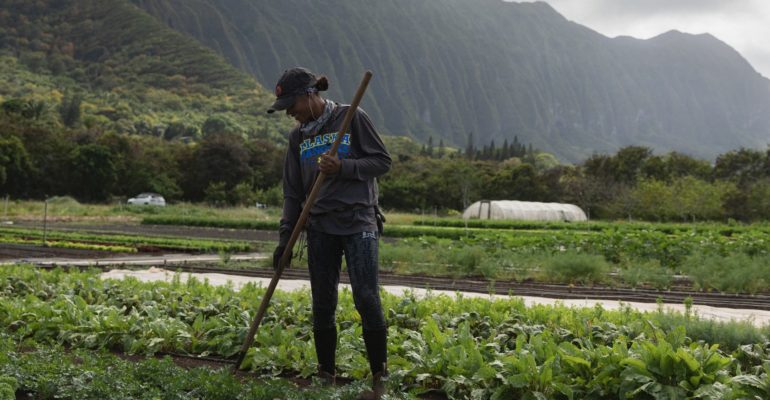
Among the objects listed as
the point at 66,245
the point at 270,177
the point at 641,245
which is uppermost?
the point at 270,177

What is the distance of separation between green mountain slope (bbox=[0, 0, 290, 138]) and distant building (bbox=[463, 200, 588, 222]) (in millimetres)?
58404

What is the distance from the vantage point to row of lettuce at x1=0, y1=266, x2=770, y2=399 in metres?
3.53

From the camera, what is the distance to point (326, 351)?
4090 mm

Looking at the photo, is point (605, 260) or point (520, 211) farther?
point (520, 211)

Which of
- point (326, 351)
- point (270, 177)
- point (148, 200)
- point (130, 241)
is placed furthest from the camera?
point (270, 177)

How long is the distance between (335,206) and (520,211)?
4025 cm

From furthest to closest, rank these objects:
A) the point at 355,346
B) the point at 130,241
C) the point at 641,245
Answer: the point at 130,241 → the point at 641,245 → the point at 355,346

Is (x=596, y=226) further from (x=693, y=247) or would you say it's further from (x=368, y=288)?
(x=368, y=288)

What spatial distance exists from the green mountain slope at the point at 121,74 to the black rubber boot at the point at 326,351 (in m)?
86.8

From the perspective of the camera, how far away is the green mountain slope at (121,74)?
101 m

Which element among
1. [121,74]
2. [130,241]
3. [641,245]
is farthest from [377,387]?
[121,74]

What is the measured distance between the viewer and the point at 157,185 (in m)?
51.0

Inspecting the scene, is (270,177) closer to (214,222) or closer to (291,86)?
(214,222)

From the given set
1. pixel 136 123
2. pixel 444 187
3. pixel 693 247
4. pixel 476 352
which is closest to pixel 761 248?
pixel 693 247
